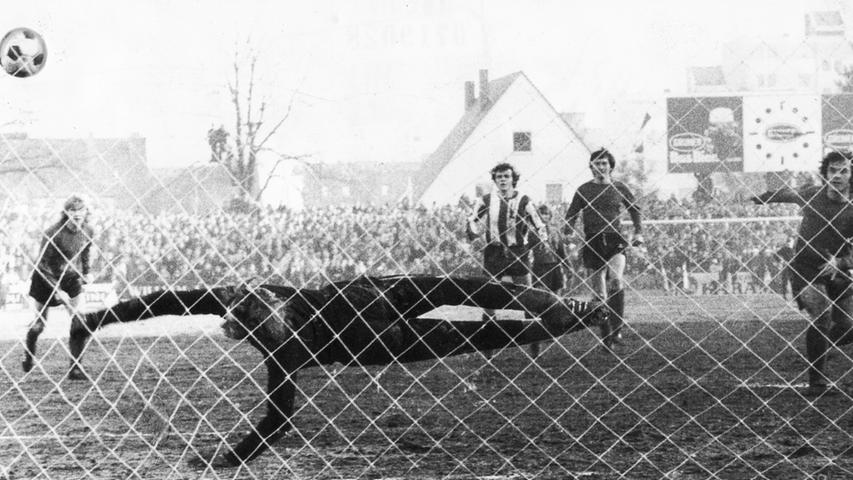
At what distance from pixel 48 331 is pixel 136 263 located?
1395 millimetres

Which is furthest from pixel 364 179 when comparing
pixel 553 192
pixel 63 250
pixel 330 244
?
pixel 553 192

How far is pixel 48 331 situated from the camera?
13.3 metres

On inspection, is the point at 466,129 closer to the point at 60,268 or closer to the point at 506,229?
the point at 506,229

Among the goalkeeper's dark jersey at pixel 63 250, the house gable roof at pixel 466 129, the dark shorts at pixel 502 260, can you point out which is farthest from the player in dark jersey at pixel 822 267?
the goalkeeper's dark jersey at pixel 63 250

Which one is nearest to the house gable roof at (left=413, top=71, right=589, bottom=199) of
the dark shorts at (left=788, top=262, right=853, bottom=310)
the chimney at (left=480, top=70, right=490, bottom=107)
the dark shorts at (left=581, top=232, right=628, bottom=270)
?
the chimney at (left=480, top=70, right=490, bottom=107)

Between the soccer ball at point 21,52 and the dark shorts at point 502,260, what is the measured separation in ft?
13.3

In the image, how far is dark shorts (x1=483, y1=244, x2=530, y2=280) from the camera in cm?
818

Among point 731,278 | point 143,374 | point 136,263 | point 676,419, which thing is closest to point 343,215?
point 143,374

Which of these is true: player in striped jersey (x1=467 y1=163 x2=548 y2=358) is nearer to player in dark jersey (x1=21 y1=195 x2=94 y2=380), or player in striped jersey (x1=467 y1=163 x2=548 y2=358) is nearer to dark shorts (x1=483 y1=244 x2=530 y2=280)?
dark shorts (x1=483 y1=244 x2=530 y2=280)

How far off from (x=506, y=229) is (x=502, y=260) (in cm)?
25

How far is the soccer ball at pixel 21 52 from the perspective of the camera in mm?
5016

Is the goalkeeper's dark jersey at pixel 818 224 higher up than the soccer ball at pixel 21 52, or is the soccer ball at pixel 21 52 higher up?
the soccer ball at pixel 21 52

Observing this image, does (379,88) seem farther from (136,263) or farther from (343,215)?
(136,263)

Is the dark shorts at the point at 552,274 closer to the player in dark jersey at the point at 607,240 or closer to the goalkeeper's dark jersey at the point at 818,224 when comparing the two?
the player in dark jersey at the point at 607,240
